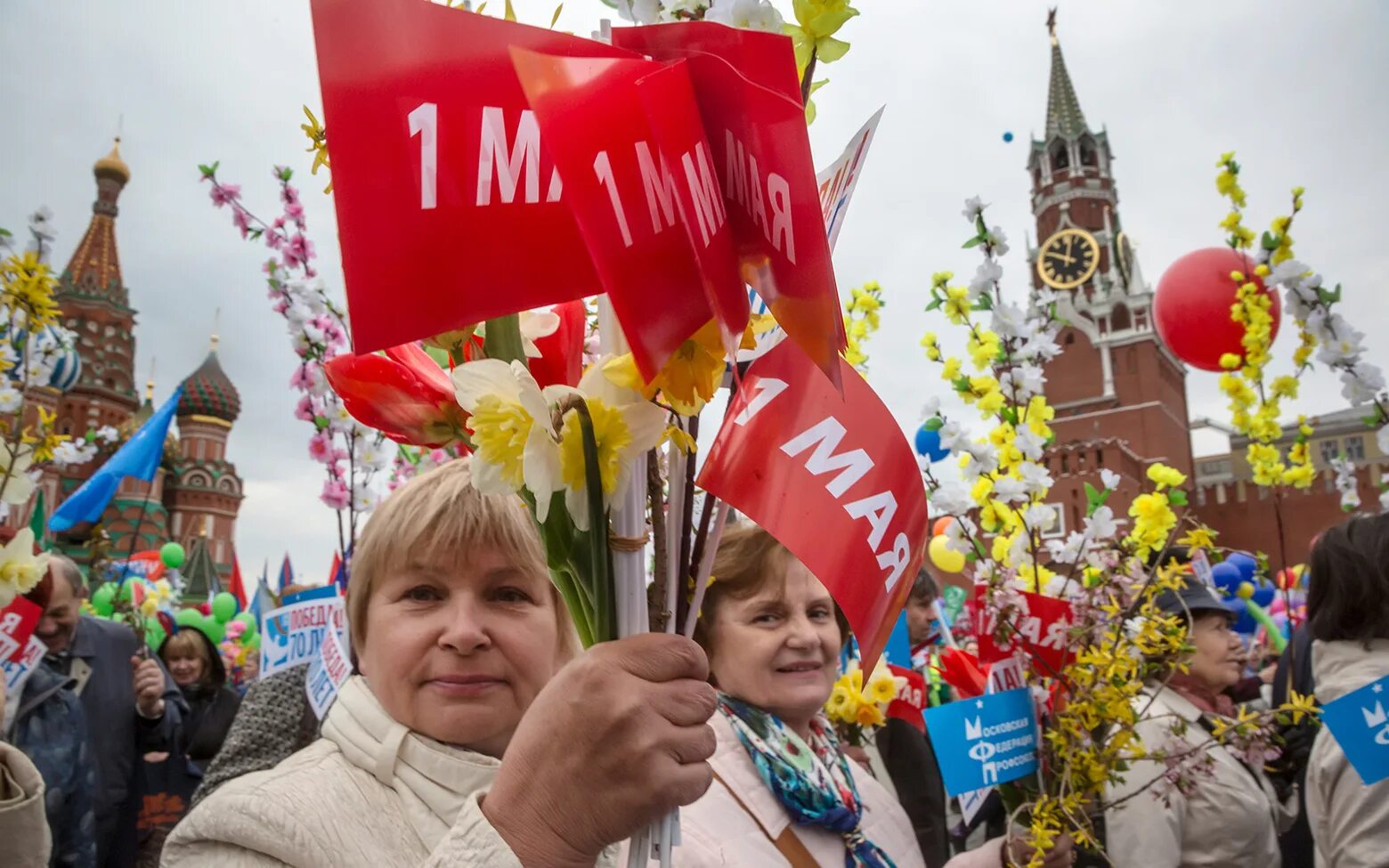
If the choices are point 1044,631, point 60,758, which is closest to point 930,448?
point 1044,631

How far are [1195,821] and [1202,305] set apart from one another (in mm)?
3092

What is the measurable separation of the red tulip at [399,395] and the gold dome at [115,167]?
4650 cm

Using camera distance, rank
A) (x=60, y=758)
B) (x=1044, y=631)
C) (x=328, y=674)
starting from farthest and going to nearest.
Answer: (x=60, y=758) < (x=328, y=674) < (x=1044, y=631)

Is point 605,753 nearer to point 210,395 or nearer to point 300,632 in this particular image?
point 300,632

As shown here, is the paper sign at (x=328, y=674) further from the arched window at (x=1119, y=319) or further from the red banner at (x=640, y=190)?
the arched window at (x=1119, y=319)

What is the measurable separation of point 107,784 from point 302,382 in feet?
6.20

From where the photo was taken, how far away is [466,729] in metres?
1.30

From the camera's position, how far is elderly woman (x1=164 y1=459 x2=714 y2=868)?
2.76 ft

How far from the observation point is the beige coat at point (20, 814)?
1791 mm

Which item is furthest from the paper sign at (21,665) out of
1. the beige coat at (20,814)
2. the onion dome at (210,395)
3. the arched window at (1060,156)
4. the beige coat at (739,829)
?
the arched window at (1060,156)

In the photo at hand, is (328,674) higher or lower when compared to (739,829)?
higher

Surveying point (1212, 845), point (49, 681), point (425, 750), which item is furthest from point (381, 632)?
point (49, 681)

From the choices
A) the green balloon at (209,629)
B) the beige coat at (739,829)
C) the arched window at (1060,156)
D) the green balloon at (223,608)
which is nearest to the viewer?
the beige coat at (739,829)

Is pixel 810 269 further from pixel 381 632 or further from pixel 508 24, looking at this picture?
pixel 381 632
